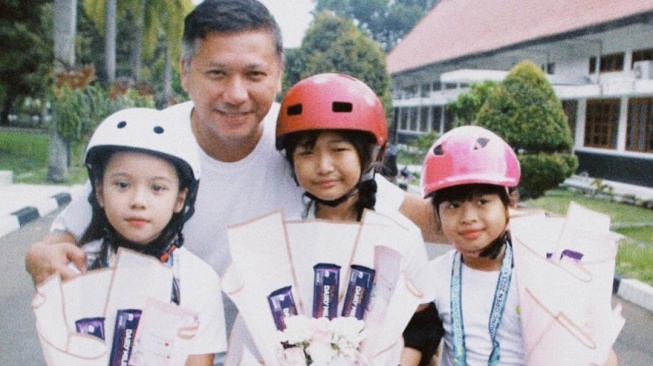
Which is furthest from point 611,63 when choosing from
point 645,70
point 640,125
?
point 645,70

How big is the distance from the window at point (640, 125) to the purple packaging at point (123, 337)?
15199 millimetres

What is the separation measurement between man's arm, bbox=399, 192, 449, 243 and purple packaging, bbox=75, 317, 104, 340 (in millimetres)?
1230

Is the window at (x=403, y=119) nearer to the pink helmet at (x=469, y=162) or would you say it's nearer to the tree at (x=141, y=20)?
the tree at (x=141, y=20)

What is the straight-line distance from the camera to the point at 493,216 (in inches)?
97.9

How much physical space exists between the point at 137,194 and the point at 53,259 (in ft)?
0.99

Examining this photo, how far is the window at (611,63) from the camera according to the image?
54.4ft

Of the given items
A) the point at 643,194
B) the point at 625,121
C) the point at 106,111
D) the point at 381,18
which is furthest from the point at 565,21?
the point at 381,18

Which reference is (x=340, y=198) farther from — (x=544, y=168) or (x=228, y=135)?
(x=544, y=168)

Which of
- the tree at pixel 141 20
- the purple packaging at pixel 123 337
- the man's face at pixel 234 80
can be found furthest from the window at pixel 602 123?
the purple packaging at pixel 123 337

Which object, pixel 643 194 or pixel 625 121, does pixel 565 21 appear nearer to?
pixel 625 121

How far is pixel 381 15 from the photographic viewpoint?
7900 centimetres

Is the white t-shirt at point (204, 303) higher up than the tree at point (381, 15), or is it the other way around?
the tree at point (381, 15)

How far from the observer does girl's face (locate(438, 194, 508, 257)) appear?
8.09 ft

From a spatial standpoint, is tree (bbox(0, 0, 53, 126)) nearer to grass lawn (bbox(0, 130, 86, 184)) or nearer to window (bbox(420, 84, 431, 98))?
grass lawn (bbox(0, 130, 86, 184))
